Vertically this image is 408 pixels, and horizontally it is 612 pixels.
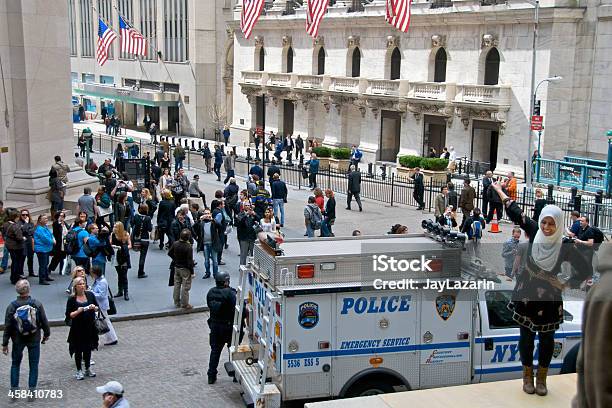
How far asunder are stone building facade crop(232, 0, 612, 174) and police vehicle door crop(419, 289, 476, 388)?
26928 mm

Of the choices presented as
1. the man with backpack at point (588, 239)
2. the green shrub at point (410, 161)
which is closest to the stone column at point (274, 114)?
the green shrub at point (410, 161)

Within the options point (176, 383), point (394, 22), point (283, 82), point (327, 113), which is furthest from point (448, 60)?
point (176, 383)

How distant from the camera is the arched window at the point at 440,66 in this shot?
40094 mm

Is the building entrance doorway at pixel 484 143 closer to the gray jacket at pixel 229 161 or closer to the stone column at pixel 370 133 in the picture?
the stone column at pixel 370 133

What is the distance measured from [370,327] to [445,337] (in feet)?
3.27

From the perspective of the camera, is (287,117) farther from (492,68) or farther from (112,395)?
(112,395)

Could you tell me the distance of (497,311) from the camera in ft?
32.5

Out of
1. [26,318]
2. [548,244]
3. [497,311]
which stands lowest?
[26,318]

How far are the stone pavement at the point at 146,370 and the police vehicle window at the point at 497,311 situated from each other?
12.3ft

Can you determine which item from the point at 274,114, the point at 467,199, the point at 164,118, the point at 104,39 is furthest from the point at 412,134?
the point at 164,118

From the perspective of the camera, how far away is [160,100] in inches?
2291

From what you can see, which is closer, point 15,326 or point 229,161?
point 15,326

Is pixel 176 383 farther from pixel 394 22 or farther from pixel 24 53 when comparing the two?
pixel 394 22

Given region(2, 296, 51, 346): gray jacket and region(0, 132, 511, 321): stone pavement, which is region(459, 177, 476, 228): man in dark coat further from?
region(2, 296, 51, 346): gray jacket
